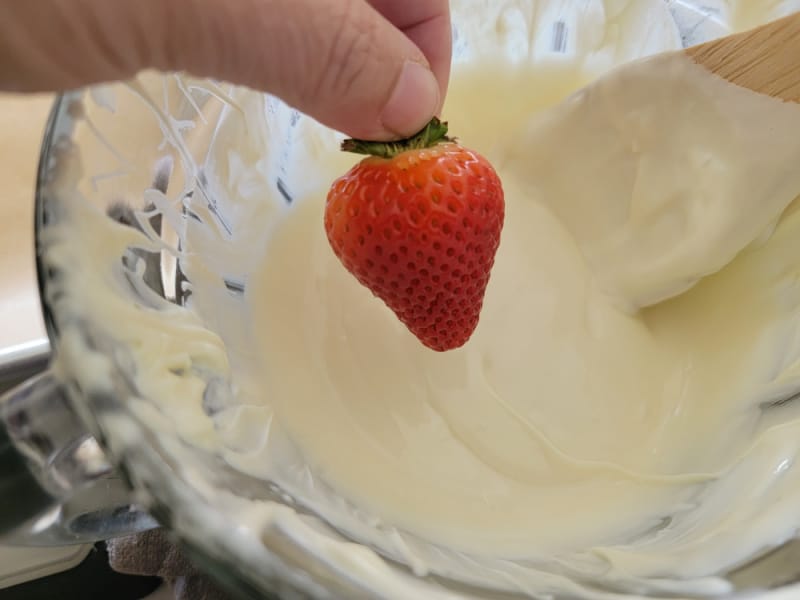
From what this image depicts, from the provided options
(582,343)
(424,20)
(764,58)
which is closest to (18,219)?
(424,20)

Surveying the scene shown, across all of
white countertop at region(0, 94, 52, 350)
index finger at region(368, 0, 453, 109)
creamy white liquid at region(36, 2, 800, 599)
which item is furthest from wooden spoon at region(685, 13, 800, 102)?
white countertop at region(0, 94, 52, 350)

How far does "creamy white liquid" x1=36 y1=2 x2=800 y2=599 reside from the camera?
486 mm

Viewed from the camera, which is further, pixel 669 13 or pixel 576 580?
pixel 669 13

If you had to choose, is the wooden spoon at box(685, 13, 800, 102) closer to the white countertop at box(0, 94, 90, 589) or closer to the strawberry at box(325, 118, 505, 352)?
the strawberry at box(325, 118, 505, 352)

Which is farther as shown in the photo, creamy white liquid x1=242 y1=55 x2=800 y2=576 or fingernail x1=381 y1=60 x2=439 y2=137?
creamy white liquid x1=242 y1=55 x2=800 y2=576

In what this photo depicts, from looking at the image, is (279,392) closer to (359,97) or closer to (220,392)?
(220,392)

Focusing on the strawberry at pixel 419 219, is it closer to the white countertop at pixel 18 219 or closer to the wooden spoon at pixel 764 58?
the wooden spoon at pixel 764 58

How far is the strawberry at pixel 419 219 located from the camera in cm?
48

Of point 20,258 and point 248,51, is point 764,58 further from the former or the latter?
point 20,258

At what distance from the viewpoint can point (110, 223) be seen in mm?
485

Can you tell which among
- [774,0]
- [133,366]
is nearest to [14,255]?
[133,366]

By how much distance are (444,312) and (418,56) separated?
0.18 meters

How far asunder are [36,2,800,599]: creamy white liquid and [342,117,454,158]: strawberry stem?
0.17 metres

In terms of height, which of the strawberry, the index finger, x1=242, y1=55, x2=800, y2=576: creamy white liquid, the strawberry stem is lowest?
x1=242, y1=55, x2=800, y2=576: creamy white liquid
